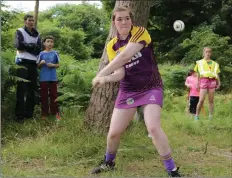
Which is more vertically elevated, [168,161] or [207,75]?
[207,75]

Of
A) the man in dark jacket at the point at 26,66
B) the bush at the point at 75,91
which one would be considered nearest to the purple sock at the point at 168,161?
the bush at the point at 75,91

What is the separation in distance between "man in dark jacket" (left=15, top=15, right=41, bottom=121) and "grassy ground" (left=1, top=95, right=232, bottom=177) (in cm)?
34

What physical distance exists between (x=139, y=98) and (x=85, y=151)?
1.20m

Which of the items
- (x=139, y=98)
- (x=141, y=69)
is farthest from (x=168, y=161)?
(x=141, y=69)

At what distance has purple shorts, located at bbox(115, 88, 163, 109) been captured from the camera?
3.77 meters

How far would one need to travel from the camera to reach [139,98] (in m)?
3.83

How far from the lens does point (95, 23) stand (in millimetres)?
29359

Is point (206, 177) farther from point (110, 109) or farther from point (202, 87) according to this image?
point (202, 87)

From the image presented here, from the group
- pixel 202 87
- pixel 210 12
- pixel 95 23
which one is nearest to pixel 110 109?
pixel 202 87

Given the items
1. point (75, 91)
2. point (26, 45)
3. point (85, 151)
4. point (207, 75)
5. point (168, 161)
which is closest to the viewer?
point (168, 161)

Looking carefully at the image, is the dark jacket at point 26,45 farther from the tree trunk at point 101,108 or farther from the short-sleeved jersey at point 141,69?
the short-sleeved jersey at point 141,69

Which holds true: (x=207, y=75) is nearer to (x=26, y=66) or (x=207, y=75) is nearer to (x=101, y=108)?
(x=101, y=108)

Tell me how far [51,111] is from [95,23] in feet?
78.1

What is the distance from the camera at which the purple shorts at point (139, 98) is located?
377cm
